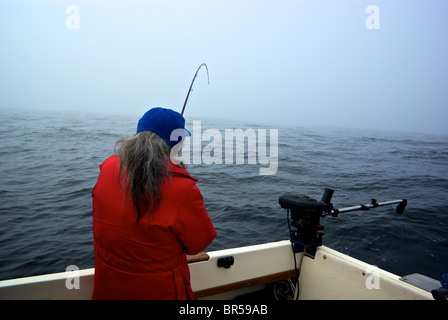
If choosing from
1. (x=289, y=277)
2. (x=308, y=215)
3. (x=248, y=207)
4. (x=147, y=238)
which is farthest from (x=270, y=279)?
(x=248, y=207)

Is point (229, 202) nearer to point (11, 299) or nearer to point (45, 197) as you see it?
point (45, 197)

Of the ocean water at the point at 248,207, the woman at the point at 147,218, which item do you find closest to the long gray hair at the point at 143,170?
the woman at the point at 147,218

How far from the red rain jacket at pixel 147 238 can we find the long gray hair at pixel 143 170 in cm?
3

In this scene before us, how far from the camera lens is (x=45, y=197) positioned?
18.1ft

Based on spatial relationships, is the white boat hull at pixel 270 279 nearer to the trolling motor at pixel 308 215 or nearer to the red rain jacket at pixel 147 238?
the trolling motor at pixel 308 215

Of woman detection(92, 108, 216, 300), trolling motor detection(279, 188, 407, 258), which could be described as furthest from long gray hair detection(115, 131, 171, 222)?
trolling motor detection(279, 188, 407, 258)

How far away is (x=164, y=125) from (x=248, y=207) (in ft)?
15.1

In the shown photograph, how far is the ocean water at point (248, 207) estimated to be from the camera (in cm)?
374

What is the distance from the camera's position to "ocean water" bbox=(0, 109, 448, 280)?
12.3 ft

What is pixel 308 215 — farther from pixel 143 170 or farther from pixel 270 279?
pixel 143 170

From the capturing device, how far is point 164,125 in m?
1.18
